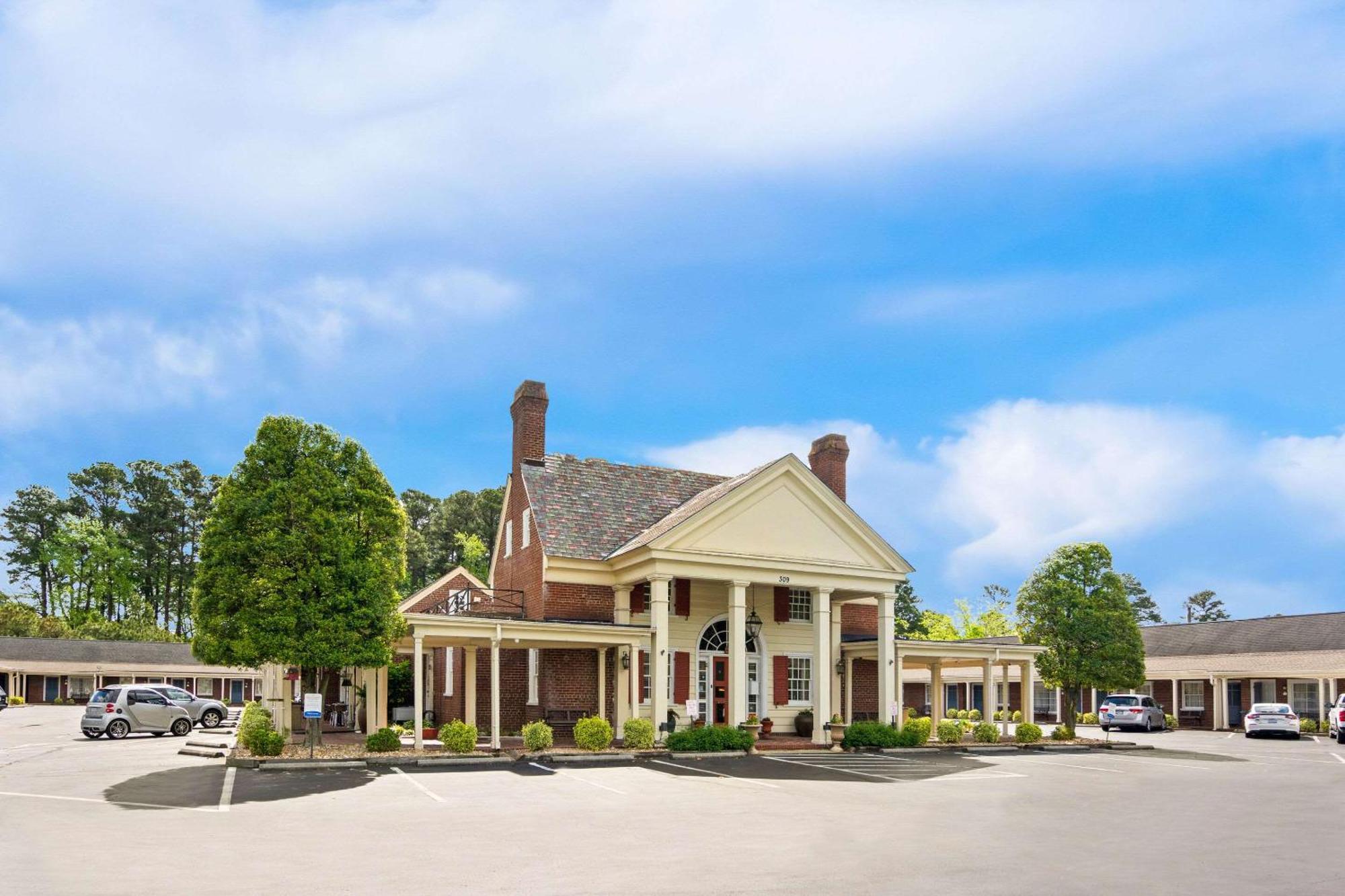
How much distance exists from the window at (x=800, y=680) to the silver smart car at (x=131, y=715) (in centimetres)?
Answer: 1871

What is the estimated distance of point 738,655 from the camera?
29609mm

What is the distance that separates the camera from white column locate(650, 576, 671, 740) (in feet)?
93.6

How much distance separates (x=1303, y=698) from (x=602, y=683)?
3397cm

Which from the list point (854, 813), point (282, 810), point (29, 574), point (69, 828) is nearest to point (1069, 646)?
point (854, 813)

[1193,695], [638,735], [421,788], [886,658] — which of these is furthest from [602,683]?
[1193,695]

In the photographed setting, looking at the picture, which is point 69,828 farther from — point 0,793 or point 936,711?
point 936,711

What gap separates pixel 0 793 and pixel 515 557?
16.5 meters

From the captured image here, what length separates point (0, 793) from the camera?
1781 cm

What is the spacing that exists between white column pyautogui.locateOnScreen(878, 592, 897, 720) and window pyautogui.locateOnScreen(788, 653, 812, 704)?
2.19 meters

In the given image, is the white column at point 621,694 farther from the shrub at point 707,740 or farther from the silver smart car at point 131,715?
the silver smart car at point 131,715

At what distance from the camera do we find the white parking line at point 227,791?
53.6ft

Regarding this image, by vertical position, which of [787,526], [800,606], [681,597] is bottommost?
[800,606]

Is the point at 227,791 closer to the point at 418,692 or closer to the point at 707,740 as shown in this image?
the point at 418,692

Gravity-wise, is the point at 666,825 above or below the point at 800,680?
below
